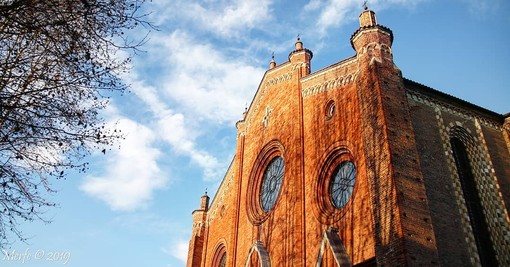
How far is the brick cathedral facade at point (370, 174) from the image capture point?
9422 mm

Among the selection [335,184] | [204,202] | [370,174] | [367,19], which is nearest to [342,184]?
[335,184]

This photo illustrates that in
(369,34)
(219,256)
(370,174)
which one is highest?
(369,34)

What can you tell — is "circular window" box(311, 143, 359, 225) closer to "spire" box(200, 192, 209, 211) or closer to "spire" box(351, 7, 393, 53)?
"spire" box(351, 7, 393, 53)

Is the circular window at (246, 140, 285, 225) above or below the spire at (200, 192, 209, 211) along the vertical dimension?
below

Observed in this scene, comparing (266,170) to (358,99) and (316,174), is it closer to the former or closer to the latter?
(316,174)

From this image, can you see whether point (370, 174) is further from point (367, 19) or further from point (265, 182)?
point (265, 182)

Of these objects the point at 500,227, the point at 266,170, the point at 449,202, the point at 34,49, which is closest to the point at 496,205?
the point at 500,227

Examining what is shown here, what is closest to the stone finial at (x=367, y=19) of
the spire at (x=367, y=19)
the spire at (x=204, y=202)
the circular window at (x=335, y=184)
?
the spire at (x=367, y=19)

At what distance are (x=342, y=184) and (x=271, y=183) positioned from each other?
4087 millimetres

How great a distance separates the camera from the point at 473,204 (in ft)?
37.4

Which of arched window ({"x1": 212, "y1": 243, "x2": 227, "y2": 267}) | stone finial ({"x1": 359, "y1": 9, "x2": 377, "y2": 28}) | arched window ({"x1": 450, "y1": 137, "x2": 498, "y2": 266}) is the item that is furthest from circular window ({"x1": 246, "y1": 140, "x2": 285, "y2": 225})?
arched window ({"x1": 450, "y1": 137, "x2": 498, "y2": 266})

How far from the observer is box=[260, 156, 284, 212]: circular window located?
15.0m

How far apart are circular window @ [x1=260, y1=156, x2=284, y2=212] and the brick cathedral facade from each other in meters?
0.04

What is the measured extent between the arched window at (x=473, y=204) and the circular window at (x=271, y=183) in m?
5.49
